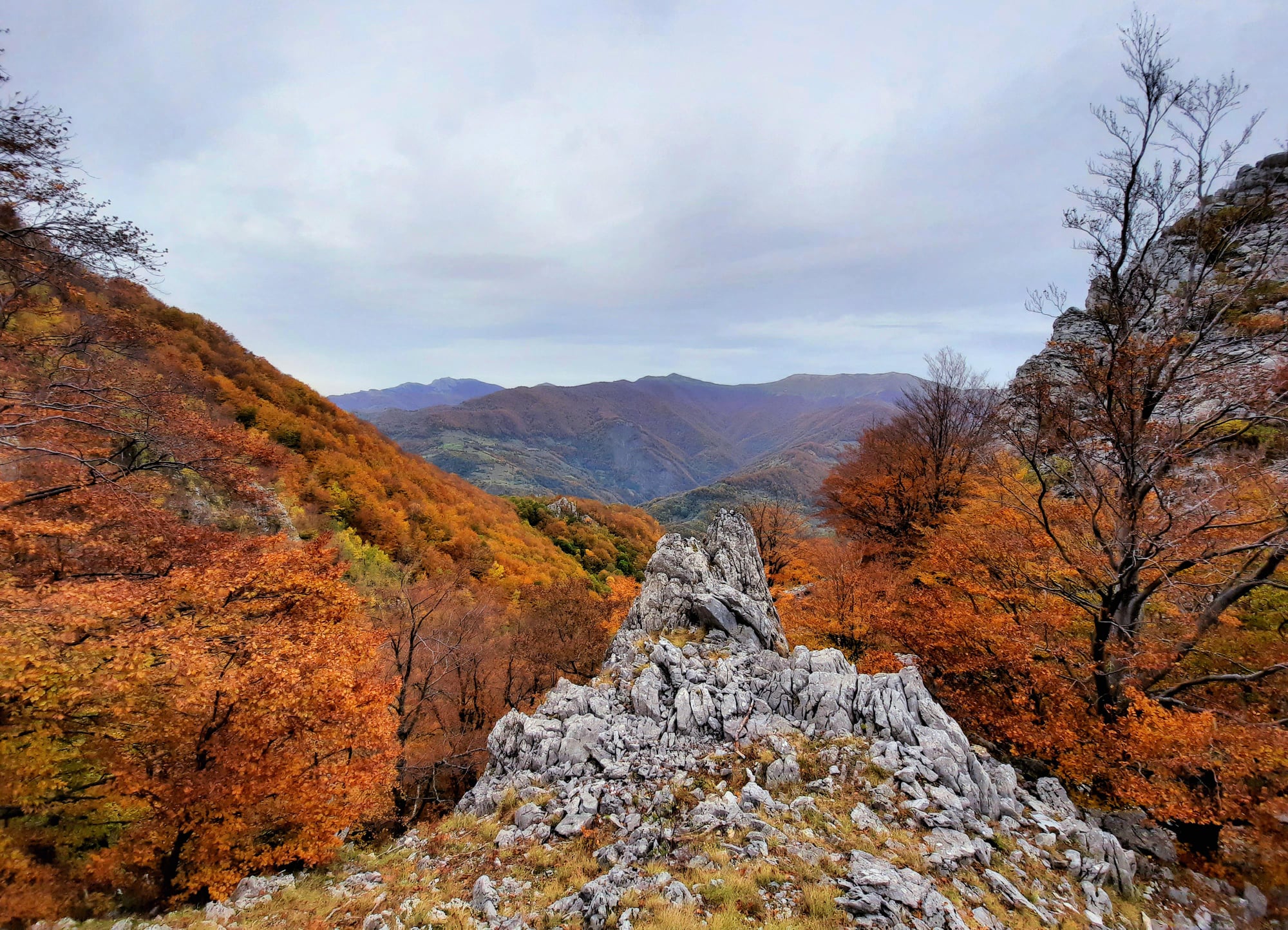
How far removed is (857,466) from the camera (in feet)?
135

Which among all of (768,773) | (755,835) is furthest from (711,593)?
(755,835)

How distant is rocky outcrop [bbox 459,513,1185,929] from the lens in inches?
347

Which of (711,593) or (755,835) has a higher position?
(711,593)

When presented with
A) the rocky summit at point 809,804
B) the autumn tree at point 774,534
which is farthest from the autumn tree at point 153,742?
the autumn tree at point 774,534

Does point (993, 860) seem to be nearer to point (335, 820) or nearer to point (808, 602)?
point (335, 820)

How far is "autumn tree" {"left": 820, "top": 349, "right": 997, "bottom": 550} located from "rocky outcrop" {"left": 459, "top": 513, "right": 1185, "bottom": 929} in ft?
62.0

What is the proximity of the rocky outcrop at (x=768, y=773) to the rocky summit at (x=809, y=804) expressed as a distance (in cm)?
4

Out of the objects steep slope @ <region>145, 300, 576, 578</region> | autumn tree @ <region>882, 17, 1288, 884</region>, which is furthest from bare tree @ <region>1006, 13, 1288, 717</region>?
steep slope @ <region>145, 300, 576, 578</region>

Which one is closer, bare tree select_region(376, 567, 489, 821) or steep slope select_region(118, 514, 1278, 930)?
steep slope select_region(118, 514, 1278, 930)

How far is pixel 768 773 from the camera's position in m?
11.5

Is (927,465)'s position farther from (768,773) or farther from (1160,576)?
(768,773)

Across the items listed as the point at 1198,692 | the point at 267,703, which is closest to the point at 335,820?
the point at 267,703

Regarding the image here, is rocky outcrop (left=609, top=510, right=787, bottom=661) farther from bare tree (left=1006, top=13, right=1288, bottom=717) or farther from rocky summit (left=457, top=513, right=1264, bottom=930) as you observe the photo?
bare tree (left=1006, top=13, right=1288, bottom=717)

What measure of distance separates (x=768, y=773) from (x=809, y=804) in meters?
1.26
